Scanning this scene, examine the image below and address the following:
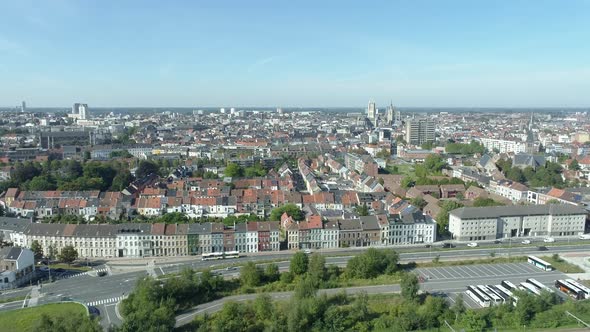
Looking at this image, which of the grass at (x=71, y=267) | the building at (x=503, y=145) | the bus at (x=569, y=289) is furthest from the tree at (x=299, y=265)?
the building at (x=503, y=145)

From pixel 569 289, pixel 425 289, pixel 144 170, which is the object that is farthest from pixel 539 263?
pixel 144 170

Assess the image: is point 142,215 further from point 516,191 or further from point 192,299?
point 516,191

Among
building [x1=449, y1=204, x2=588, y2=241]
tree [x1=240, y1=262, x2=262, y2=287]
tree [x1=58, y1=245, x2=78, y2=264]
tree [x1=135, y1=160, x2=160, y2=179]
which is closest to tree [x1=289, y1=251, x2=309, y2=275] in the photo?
tree [x1=240, y1=262, x2=262, y2=287]

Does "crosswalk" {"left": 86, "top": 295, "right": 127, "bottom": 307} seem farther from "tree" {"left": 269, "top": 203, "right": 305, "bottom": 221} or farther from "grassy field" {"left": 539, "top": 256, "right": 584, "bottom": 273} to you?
"grassy field" {"left": 539, "top": 256, "right": 584, "bottom": 273}

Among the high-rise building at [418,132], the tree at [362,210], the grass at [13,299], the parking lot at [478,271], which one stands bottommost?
the grass at [13,299]

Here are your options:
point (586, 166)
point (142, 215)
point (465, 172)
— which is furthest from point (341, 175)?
point (586, 166)

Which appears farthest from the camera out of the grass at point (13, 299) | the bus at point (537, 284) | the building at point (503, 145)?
the building at point (503, 145)

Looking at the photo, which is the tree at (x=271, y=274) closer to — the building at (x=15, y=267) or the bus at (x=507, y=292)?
the bus at (x=507, y=292)
